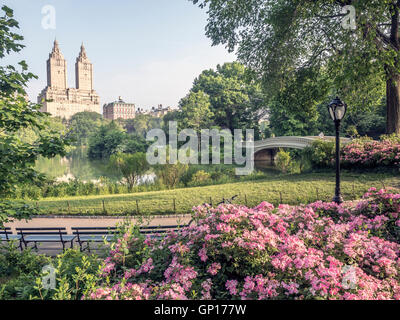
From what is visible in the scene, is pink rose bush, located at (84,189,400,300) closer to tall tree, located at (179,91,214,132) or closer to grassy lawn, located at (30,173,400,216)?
grassy lawn, located at (30,173,400,216)

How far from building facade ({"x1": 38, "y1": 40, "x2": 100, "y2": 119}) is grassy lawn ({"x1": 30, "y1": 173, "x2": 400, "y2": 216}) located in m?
86.0

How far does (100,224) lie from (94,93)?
135m

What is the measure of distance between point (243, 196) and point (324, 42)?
352 inches

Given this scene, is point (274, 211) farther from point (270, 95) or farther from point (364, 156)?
point (270, 95)

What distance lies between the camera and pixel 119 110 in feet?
453

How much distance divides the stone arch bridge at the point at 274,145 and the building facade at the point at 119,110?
113520 millimetres

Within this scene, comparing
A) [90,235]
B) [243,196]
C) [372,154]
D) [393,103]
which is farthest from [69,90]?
[393,103]

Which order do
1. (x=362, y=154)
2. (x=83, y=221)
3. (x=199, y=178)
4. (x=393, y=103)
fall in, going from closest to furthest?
(x=83, y=221), (x=393, y=103), (x=362, y=154), (x=199, y=178)

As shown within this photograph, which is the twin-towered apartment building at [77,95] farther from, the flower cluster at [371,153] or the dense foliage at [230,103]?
the flower cluster at [371,153]

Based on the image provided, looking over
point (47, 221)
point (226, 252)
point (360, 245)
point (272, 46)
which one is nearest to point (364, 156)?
point (272, 46)

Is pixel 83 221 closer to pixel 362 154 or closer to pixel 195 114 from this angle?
pixel 362 154

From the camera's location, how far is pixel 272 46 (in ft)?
42.3

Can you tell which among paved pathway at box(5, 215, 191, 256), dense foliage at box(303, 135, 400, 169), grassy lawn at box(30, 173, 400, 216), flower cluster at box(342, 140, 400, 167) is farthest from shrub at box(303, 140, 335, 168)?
paved pathway at box(5, 215, 191, 256)

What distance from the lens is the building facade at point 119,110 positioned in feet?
447
